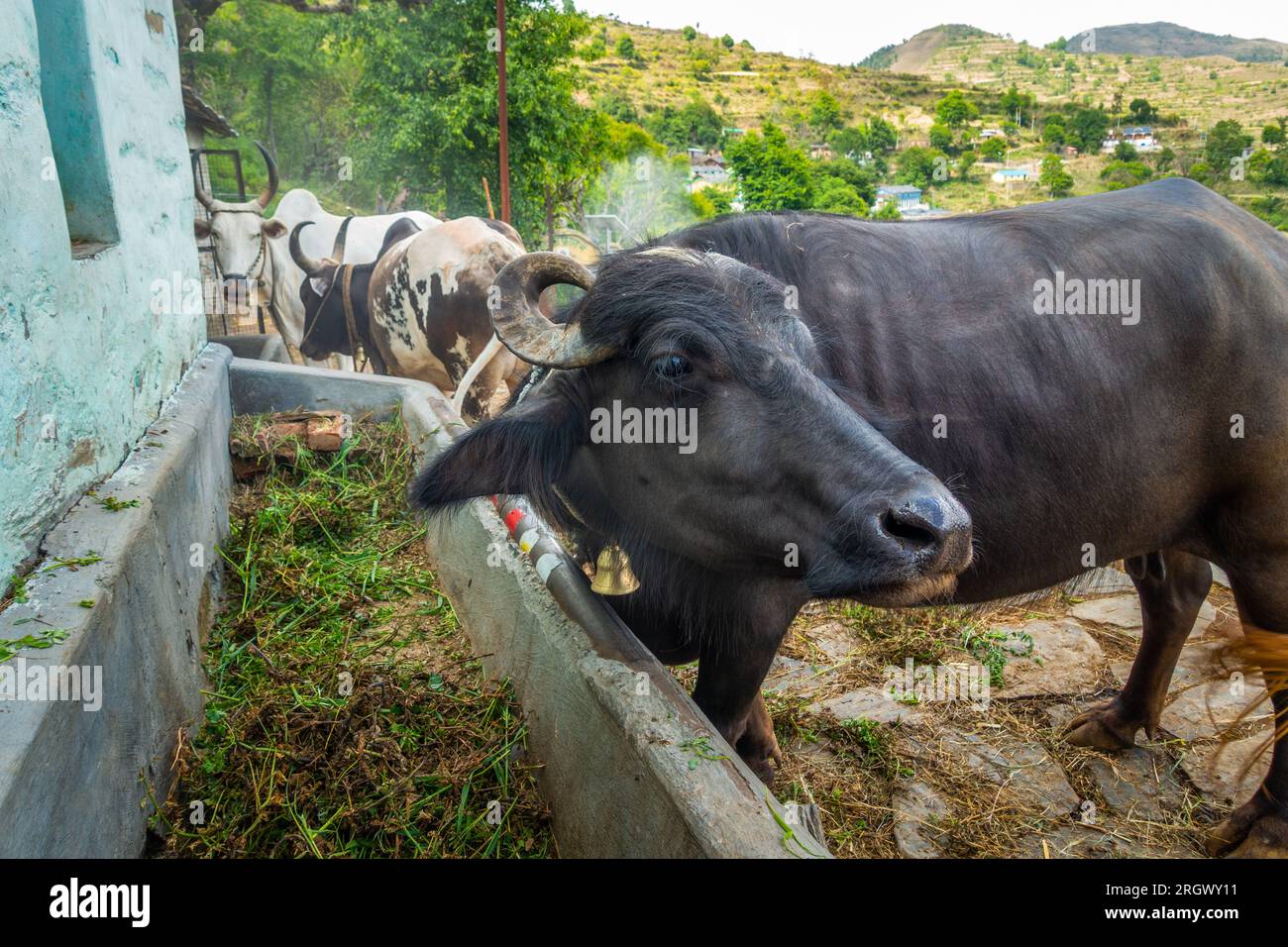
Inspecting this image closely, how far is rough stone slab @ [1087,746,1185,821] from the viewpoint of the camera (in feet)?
11.2

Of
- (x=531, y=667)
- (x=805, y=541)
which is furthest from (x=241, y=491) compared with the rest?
(x=805, y=541)

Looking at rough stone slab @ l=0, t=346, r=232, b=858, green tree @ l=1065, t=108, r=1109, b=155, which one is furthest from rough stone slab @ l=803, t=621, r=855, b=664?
green tree @ l=1065, t=108, r=1109, b=155

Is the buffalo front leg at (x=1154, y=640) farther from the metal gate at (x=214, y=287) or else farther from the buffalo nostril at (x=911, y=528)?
the metal gate at (x=214, y=287)

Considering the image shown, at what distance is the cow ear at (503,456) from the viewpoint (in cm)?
254

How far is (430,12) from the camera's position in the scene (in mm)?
16469

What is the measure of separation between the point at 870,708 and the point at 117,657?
10.5 ft

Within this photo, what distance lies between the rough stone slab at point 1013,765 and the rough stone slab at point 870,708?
0.51ft

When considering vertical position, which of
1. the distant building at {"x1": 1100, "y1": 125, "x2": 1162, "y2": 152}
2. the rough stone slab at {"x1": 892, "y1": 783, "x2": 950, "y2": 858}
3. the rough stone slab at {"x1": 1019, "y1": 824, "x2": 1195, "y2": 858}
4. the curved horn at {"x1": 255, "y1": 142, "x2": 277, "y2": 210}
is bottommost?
the rough stone slab at {"x1": 1019, "y1": 824, "x2": 1195, "y2": 858}

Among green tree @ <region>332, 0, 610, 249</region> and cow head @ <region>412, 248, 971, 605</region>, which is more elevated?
green tree @ <region>332, 0, 610, 249</region>

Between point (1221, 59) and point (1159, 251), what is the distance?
7464 centimetres

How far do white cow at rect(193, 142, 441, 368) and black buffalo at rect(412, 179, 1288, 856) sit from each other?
8980 millimetres

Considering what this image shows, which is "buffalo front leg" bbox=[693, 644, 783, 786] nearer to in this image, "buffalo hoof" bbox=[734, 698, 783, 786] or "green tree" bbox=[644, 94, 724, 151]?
"buffalo hoof" bbox=[734, 698, 783, 786]
